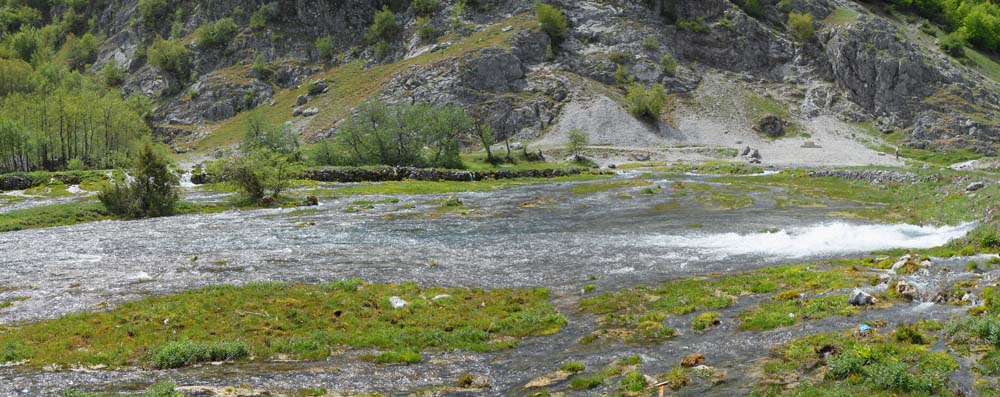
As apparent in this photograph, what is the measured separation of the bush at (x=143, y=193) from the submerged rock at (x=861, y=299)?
2253 inches

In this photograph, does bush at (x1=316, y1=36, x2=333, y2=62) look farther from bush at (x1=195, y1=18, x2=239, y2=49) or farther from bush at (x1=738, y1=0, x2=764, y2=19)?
bush at (x1=738, y1=0, x2=764, y2=19)

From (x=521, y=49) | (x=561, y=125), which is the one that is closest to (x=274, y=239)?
(x=561, y=125)

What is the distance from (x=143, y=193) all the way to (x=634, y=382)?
183ft

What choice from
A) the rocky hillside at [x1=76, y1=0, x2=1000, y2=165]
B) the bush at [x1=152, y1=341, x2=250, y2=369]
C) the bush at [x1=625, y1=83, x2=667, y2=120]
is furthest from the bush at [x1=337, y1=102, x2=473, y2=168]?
the bush at [x1=152, y1=341, x2=250, y2=369]

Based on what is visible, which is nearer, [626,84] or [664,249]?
[664,249]

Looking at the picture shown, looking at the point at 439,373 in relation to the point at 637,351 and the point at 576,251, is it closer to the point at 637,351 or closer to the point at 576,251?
the point at 637,351

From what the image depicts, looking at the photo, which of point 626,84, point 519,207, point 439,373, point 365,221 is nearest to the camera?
point 439,373

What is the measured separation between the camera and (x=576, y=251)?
36.5 metres

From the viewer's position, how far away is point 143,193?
A: 183 feet

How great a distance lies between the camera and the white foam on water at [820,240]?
32.5 meters

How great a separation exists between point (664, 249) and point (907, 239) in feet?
44.9

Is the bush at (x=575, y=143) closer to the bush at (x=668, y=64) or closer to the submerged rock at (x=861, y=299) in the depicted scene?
the bush at (x=668, y=64)

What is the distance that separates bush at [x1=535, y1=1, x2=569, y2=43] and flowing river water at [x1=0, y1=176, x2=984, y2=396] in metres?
126

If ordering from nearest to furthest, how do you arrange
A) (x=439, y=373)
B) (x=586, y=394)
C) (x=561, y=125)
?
(x=586, y=394)
(x=439, y=373)
(x=561, y=125)
